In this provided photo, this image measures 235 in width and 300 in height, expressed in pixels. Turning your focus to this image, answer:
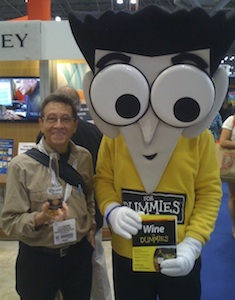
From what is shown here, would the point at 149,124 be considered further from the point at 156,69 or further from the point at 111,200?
the point at 111,200

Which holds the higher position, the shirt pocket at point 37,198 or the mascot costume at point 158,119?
the mascot costume at point 158,119

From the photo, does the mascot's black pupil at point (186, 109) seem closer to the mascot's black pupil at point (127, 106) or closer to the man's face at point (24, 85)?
the mascot's black pupil at point (127, 106)

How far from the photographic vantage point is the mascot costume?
48.4 inches

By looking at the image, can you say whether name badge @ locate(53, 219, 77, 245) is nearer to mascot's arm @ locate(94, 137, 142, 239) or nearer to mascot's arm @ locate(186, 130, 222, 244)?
mascot's arm @ locate(94, 137, 142, 239)

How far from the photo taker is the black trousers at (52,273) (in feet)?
5.05

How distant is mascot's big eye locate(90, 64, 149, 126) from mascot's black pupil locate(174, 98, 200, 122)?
0.11 metres

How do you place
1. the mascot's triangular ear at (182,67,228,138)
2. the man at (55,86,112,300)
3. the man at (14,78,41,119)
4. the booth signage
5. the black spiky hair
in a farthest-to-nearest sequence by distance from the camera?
the man at (14,78,41,119), the booth signage, the man at (55,86,112,300), the mascot's triangular ear at (182,67,228,138), the black spiky hair

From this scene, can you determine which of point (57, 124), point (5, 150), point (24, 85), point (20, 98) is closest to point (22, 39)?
point (24, 85)

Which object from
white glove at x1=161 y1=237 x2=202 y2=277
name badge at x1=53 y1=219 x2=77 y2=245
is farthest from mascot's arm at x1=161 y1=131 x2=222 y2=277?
name badge at x1=53 y1=219 x2=77 y2=245

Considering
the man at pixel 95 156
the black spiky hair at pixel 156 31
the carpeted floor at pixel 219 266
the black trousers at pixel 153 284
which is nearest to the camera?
the black spiky hair at pixel 156 31

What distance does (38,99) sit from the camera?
370 cm

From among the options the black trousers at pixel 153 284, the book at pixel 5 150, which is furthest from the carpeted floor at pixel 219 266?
the book at pixel 5 150

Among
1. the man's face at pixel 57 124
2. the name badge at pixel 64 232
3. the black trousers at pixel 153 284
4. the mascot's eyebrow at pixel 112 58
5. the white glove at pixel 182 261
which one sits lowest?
the black trousers at pixel 153 284

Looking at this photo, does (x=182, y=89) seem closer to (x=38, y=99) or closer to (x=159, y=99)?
(x=159, y=99)
